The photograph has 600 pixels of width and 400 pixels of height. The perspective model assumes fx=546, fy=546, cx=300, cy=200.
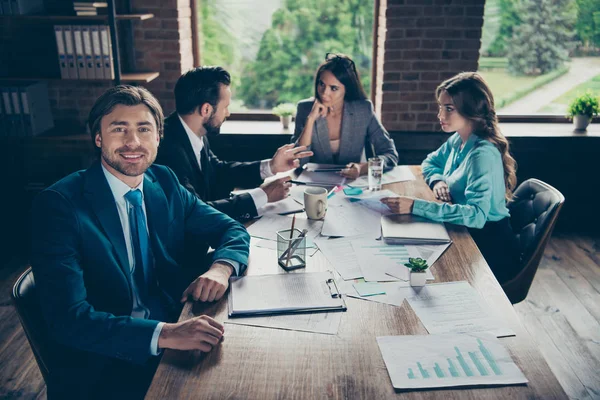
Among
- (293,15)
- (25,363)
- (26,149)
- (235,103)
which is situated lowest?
(25,363)

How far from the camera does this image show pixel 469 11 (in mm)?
3482

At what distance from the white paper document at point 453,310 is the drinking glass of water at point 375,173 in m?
0.90

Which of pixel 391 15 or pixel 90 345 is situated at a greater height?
pixel 391 15

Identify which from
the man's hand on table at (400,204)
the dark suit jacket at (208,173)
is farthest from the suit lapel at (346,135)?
the man's hand on table at (400,204)

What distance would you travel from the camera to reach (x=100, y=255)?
151 cm

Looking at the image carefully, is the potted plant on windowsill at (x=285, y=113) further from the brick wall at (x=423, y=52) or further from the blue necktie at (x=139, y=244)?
the blue necktie at (x=139, y=244)

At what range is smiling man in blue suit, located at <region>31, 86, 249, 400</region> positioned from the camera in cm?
137

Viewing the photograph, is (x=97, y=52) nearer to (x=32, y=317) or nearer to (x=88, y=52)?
(x=88, y=52)

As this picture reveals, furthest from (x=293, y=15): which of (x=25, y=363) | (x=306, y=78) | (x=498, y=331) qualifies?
(x=498, y=331)

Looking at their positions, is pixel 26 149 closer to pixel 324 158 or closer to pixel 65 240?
pixel 324 158

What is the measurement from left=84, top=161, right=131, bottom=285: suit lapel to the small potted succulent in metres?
0.83

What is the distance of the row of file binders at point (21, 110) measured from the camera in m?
3.57

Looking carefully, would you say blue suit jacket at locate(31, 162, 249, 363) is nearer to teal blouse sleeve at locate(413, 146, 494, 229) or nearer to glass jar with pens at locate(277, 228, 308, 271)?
glass jar with pens at locate(277, 228, 308, 271)

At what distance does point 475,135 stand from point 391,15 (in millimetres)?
1506
